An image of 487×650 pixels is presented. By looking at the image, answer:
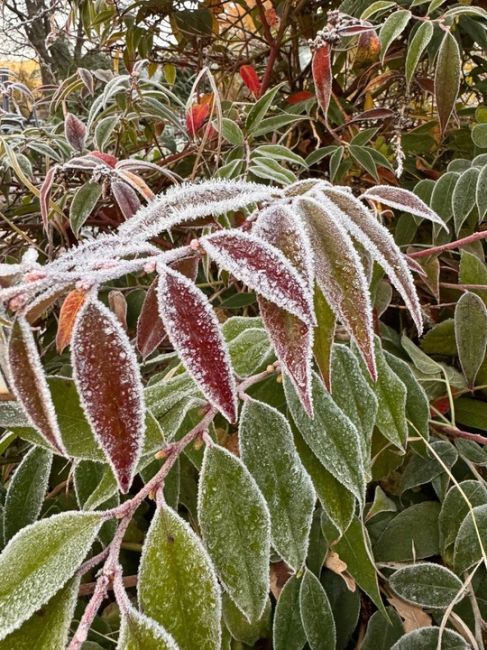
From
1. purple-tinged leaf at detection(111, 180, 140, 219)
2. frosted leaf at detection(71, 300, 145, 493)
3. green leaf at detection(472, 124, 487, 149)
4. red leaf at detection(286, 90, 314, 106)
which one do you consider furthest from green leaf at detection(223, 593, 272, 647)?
red leaf at detection(286, 90, 314, 106)

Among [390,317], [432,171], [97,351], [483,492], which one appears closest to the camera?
[97,351]

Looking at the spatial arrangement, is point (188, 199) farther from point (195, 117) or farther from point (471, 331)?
point (195, 117)

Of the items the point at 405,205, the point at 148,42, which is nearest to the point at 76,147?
the point at 148,42

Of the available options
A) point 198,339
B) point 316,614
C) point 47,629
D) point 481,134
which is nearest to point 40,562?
point 47,629

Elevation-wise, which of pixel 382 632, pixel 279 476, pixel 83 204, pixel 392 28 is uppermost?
pixel 392 28

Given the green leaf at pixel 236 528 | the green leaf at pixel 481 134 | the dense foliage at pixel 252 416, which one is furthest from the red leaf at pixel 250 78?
the green leaf at pixel 236 528

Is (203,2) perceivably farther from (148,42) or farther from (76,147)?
(76,147)

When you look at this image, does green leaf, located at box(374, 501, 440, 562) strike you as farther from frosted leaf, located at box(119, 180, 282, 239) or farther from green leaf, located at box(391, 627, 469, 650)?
frosted leaf, located at box(119, 180, 282, 239)

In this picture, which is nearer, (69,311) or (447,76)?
(69,311)
